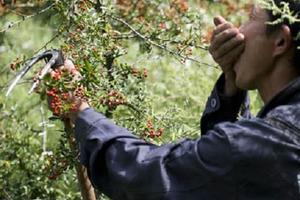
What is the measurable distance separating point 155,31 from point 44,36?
248 centimetres

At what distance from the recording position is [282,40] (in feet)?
6.85

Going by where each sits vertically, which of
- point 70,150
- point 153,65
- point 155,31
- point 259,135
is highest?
point 259,135

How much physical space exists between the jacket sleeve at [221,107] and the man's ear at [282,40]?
13.6 inches

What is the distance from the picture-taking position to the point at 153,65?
5.48 metres

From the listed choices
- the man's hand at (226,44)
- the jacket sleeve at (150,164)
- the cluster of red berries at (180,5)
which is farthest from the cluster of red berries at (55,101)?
the cluster of red berries at (180,5)

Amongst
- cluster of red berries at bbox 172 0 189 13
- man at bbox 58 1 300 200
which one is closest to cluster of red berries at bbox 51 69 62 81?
man at bbox 58 1 300 200

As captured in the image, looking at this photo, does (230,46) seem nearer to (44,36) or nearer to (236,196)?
(236,196)

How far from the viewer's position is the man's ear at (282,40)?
2076mm

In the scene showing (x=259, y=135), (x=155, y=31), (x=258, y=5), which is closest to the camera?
(x=259, y=135)

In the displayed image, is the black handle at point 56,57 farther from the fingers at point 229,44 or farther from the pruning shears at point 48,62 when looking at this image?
the fingers at point 229,44

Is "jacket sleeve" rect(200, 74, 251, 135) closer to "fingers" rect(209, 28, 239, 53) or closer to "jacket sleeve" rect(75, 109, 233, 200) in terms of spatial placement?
"fingers" rect(209, 28, 239, 53)

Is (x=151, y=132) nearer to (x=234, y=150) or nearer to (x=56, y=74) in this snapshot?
(x=56, y=74)

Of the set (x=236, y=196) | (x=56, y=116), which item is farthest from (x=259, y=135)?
(x=56, y=116)

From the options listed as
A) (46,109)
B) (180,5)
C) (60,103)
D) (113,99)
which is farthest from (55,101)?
(46,109)
